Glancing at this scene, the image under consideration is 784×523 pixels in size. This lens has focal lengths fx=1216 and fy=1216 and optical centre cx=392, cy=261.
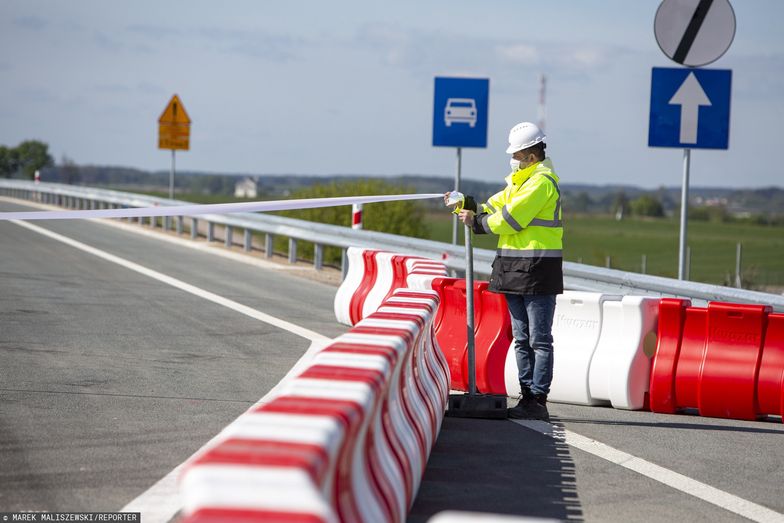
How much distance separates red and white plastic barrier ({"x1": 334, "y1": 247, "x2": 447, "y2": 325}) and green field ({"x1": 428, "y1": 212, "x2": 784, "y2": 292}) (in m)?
17.2

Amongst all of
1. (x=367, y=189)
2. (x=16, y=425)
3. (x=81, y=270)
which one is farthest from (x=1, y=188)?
(x=16, y=425)

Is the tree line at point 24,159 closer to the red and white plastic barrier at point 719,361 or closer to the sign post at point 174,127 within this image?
the sign post at point 174,127

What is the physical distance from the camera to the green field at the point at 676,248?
47.6 meters

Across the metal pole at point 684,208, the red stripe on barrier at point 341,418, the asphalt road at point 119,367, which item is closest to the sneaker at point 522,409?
the asphalt road at point 119,367

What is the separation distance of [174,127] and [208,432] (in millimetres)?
23554

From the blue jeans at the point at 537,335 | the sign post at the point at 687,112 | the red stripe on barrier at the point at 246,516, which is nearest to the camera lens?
the red stripe on barrier at the point at 246,516

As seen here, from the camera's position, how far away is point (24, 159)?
8694 cm

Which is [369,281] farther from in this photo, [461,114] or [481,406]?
[481,406]

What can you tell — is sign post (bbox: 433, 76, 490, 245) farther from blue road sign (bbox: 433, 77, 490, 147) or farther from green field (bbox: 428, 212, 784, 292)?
green field (bbox: 428, 212, 784, 292)

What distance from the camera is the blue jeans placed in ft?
28.0

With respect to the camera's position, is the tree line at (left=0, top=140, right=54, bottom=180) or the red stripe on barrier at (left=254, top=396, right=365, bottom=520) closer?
the red stripe on barrier at (left=254, top=396, right=365, bottom=520)

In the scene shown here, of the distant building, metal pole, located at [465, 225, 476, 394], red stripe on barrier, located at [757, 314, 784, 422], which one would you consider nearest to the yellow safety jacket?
metal pole, located at [465, 225, 476, 394]

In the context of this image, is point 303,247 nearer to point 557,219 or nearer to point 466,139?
point 466,139

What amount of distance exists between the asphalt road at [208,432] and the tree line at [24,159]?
63.4m
